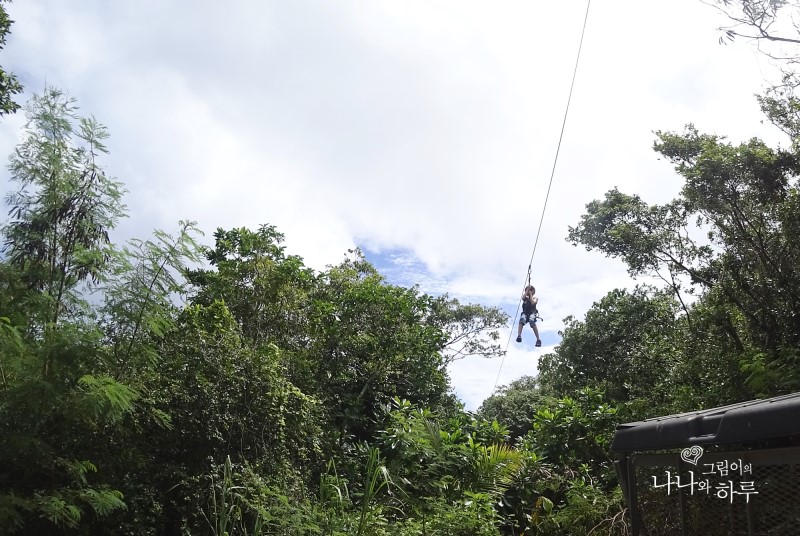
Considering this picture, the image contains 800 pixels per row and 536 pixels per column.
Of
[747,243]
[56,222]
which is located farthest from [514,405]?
[56,222]

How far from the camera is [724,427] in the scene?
2543 millimetres

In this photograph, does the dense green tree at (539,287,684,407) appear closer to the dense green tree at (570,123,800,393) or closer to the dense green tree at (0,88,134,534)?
the dense green tree at (570,123,800,393)

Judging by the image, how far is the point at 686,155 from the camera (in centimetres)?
Answer: 877

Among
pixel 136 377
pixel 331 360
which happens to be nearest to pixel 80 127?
pixel 136 377

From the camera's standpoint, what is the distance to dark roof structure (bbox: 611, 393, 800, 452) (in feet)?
7.46

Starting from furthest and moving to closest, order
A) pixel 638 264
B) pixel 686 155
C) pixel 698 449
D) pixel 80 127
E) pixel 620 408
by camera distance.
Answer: pixel 638 264 → pixel 686 155 → pixel 620 408 → pixel 80 127 → pixel 698 449

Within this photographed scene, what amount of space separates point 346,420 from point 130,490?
3477mm

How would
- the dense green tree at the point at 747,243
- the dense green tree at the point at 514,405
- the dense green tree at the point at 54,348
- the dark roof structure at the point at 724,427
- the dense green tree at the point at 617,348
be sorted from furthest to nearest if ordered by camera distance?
1. the dense green tree at the point at 514,405
2. the dense green tree at the point at 617,348
3. the dense green tree at the point at 747,243
4. the dense green tree at the point at 54,348
5. the dark roof structure at the point at 724,427

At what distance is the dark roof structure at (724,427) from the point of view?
227cm

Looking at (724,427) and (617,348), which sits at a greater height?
(617,348)

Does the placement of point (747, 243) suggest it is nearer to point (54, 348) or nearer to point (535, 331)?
point (535, 331)

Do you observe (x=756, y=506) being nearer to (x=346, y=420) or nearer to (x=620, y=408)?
(x=620, y=408)

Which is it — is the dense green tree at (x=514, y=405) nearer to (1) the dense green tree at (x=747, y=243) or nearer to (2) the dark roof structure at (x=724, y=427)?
(1) the dense green tree at (x=747, y=243)

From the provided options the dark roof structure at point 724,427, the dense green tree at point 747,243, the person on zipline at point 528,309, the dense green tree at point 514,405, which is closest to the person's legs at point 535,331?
the person on zipline at point 528,309
